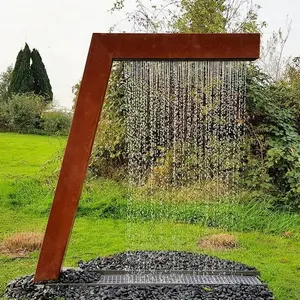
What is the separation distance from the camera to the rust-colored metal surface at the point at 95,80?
3.32m

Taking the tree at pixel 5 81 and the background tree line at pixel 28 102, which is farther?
the tree at pixel 5 81

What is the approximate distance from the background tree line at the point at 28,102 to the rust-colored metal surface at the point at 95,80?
6834 mm

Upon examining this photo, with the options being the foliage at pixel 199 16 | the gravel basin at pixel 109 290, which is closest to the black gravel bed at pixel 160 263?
the gravel basin at pixel 109 290

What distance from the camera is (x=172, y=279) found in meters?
3.76

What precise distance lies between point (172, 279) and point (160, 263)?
37 centimetres

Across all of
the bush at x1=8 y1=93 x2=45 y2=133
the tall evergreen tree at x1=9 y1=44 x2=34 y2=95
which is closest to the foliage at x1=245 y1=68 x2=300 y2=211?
the bush at x1=8 y1=93 x2=45 y2=133

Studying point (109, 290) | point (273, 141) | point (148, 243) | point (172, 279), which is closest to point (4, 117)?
point (273, 141)

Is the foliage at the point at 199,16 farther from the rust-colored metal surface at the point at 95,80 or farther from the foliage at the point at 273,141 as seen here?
the rust-colored metal surface at the point at 95,80

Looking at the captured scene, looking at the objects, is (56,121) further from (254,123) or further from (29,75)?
(29,75)

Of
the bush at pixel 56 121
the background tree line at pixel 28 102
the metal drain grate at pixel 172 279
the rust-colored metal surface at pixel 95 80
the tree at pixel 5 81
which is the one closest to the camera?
the rust-colored metal surface at pixel 95 80

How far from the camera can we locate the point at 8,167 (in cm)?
927

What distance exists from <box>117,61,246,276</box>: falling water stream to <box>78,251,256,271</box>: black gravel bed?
1.49 m

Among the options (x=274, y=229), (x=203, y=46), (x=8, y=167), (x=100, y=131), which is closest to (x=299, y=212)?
(x=274, y=229)

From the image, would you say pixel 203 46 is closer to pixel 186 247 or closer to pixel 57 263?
pixel 57 263
